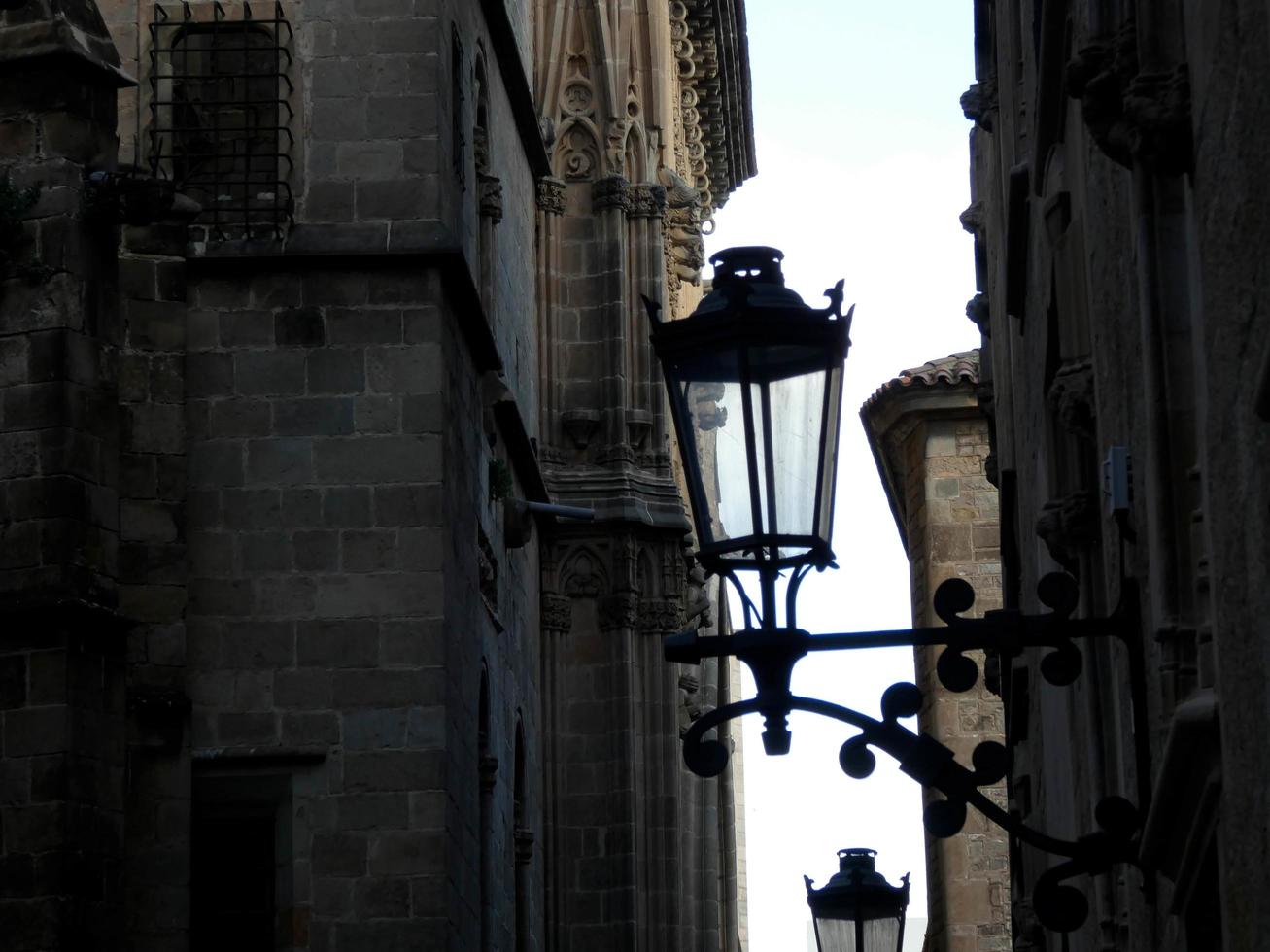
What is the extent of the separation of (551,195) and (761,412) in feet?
60.9

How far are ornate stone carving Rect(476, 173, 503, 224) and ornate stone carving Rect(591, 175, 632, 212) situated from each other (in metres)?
5.05

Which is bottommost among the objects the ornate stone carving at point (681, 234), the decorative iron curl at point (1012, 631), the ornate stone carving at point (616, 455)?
the decorative iron curl at point (1012, 631)

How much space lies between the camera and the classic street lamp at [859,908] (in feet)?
41.0

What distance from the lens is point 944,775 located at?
6262mm

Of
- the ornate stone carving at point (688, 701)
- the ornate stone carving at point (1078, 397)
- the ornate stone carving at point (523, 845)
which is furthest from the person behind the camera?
the ornate stone carving at point (688, 701)

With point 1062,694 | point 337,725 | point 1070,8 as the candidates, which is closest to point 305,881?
point 337,725

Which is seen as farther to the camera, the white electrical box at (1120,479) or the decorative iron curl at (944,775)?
the white electrical box at (1120,479)

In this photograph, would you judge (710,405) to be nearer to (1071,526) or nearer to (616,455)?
(1071,526)

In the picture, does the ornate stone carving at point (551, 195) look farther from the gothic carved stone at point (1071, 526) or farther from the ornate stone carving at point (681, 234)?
the gothic carved stone at point (1071, 526)

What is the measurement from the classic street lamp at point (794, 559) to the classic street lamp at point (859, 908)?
5.88m

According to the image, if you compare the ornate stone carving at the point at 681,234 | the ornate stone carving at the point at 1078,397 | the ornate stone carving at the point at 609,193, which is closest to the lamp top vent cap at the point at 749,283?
the ornate stone carving at the point at 1078,397

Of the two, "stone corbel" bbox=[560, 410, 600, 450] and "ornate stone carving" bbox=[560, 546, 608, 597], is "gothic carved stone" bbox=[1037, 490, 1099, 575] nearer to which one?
"ornate stone carving" bbox=[560, 546, 608, 597]

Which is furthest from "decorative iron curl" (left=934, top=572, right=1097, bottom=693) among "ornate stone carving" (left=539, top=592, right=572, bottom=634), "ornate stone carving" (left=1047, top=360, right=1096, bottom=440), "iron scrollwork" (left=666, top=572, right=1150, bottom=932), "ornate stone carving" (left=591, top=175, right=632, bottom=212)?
"ornate stone carving" (left=591, top=175, right=632, bottom=212)

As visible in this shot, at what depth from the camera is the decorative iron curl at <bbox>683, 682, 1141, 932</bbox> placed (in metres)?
6.11
